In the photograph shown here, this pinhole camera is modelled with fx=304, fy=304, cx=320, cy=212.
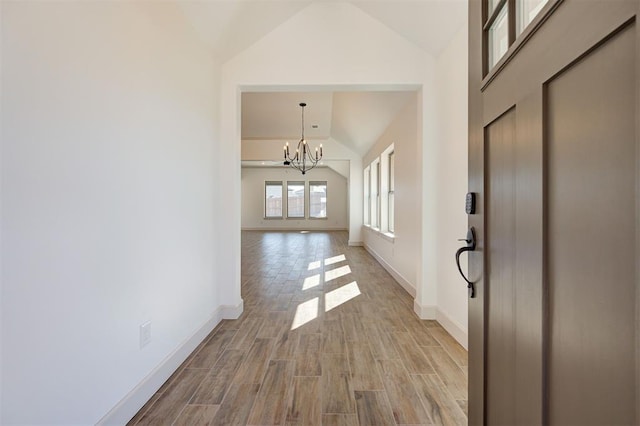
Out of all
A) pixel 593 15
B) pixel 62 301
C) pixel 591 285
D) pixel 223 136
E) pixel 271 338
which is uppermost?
pixel 223 136

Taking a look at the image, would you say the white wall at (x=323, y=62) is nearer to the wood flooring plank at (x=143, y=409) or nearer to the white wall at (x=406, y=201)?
the white wall at (x=406, y=201)

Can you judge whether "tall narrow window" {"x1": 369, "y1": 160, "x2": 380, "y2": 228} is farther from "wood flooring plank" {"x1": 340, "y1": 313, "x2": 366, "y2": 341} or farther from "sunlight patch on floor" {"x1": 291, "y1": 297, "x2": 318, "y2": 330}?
"wood flooring plank" {"x1": 340, "y1": 313, "x2": 366, "y2": 341}

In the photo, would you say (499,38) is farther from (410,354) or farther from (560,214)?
(410,354)

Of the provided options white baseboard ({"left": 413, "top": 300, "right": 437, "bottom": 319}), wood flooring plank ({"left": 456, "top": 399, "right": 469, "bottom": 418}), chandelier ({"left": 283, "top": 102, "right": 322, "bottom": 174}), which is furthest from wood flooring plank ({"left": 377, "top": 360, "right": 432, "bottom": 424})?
chandelier ({"left": 283, "top": 102, "right": 322, "bottom": 174})

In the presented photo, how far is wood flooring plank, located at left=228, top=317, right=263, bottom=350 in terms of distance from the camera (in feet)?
7.90

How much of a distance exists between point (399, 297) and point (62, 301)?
3267 mm

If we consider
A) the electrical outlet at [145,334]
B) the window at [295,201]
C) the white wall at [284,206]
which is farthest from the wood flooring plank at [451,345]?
the window at [295,201]

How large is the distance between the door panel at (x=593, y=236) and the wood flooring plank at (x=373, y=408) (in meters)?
1.13

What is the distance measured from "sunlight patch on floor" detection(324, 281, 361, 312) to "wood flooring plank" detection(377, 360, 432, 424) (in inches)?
48.6

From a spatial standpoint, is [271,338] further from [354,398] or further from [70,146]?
[70,146]

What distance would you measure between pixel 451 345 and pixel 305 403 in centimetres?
132

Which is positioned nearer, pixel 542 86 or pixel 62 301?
pixel 542 86

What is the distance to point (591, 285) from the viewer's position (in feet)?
1.72

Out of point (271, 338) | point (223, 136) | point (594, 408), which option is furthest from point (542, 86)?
point (223, 136)
